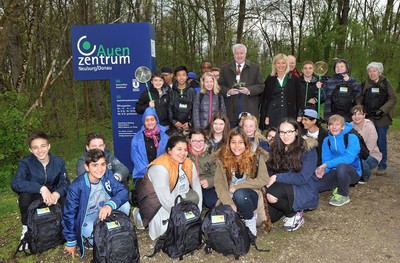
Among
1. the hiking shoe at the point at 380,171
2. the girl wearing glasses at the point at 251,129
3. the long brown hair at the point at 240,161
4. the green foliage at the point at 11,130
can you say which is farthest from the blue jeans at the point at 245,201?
the green foliage at the point at 11,130

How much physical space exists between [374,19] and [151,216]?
803 inches

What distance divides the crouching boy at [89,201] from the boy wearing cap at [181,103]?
2.16 m

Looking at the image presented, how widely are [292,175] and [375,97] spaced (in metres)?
3.02

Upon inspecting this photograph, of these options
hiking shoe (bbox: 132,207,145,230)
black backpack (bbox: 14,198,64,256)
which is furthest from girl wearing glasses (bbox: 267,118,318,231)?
black backpack (bbox: 14,198,64,256)

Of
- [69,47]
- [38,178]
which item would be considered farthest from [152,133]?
[69,47]

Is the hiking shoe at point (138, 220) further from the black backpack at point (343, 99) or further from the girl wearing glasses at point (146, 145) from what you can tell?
the black backpack at point (343, 99)

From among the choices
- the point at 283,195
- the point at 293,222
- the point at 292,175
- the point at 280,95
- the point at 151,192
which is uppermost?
the point at 280,95

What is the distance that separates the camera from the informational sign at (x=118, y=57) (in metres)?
6.17

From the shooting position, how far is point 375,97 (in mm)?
6008

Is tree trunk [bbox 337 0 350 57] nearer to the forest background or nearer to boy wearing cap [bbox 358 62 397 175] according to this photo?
the forest background

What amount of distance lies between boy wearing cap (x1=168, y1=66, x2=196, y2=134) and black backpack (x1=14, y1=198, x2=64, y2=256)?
2.54 meters

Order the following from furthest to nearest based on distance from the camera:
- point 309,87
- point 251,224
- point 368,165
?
point 309,87 → point 368,165 → point 251,224

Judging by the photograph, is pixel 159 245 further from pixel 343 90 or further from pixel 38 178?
pixel 343 90

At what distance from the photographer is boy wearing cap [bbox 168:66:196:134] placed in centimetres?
567
